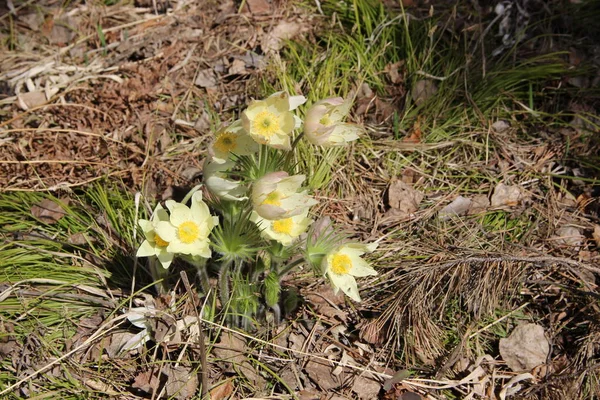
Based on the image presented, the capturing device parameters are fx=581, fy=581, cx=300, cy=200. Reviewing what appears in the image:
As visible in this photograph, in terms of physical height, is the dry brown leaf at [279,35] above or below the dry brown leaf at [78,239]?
above

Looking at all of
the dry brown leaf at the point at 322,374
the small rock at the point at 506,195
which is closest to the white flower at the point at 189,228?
the dry brown leaf at the point at 322,374

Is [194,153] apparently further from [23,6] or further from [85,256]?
[23,6]

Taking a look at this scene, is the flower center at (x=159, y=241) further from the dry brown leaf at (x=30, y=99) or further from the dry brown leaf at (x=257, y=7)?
the dry brown leaf at (x=257, y=7)

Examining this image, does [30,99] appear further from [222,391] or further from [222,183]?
[222,391]

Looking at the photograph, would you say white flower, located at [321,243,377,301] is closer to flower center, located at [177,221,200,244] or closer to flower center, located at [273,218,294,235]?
flower center, located at [273,218,294,235]

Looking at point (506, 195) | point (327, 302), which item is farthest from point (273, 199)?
point (506, 195)

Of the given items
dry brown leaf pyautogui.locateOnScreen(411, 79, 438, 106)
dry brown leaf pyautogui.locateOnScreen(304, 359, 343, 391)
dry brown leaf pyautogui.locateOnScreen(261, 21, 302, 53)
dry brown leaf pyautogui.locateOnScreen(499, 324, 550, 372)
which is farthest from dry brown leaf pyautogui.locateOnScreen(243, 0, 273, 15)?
dry brown leaf pyautogui.locateOnScreen(499, 324, 550, 372)

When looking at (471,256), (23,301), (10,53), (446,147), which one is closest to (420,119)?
(446,147)
